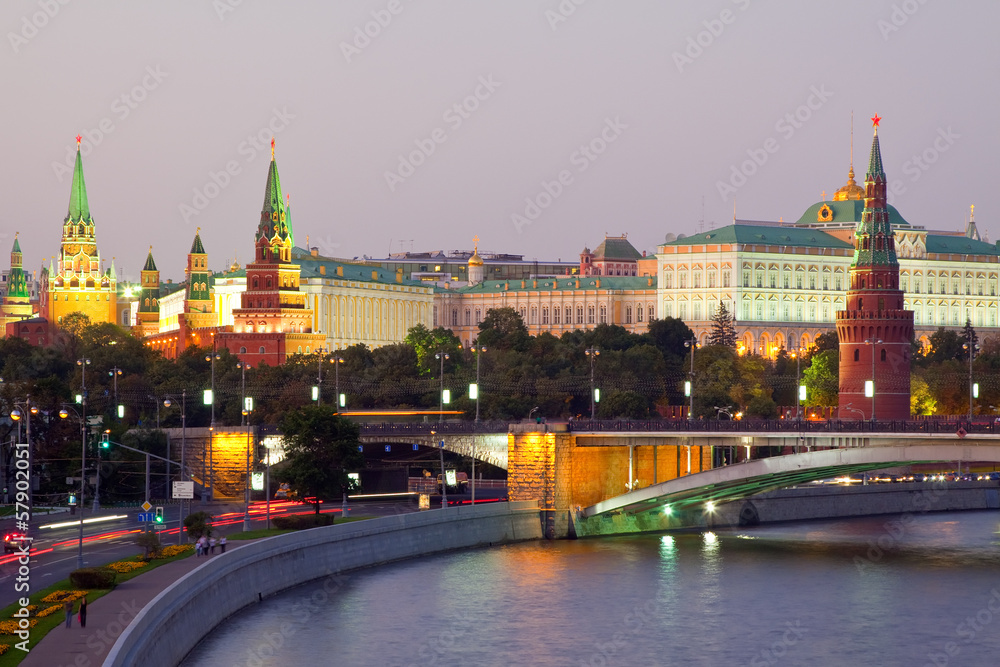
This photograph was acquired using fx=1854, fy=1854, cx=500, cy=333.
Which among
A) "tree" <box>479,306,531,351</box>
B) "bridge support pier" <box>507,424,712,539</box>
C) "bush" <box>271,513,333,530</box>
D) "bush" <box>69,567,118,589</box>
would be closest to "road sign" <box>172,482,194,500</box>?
"bush" <box>271,513,333,530</box>

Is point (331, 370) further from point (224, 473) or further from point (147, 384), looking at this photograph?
point (224, 473)

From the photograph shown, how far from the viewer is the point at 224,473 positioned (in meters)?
103

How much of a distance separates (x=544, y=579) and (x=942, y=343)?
368ft

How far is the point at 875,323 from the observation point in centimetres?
13500

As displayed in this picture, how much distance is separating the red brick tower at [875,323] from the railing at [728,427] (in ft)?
135

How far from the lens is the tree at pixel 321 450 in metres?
85.0

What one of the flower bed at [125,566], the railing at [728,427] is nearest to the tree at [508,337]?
the railing at [728,427]

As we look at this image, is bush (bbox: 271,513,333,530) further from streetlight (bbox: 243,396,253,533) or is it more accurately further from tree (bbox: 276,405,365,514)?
tree (bbox: 276,405,365,514)

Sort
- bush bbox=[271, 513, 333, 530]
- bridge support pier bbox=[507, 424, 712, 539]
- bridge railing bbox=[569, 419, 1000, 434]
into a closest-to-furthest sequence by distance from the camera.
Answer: bush bbox=[271, 513, 333, 530] < bridge railing bbox=[569, 419, 1000, 434] < bridge support pier bbox=[507, 424, 712, 539]

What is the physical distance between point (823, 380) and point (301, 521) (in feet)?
276

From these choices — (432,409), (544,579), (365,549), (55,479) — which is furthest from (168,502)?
(432,409)

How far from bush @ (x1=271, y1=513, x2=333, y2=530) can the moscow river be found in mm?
2867

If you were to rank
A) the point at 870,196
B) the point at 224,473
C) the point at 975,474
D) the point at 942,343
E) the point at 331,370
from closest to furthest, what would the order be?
the point at 224,473
the point at 975,474
the point at 870,196
the point at 331,370
the point at 942,343

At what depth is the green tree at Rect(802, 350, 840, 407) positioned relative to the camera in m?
149
